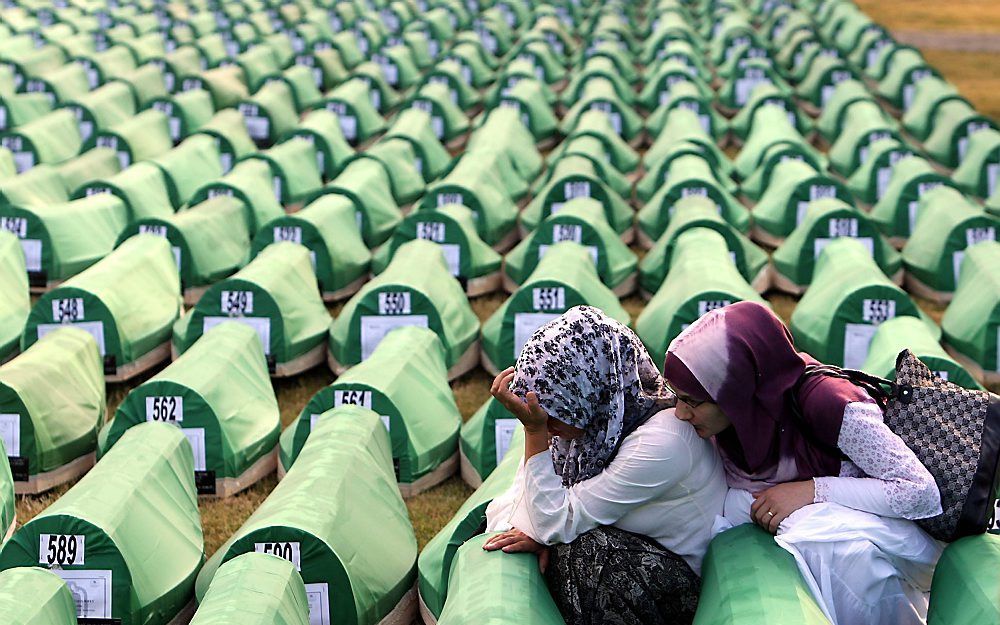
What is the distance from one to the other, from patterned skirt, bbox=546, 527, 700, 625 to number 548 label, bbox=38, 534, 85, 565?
5.36 feet

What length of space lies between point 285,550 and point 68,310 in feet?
9.09

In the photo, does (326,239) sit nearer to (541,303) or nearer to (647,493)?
(541,303)

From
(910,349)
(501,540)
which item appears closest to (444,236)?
(910,349)

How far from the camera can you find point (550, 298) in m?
6.38

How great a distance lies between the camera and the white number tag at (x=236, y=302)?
21.0 feet

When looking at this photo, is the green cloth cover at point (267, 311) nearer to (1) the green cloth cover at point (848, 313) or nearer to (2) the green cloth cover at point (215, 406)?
(2) the green cloth cover at point (215, 406)

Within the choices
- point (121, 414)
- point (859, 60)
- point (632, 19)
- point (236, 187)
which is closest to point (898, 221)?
point (236, 187)

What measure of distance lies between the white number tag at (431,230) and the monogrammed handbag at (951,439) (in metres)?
4.48

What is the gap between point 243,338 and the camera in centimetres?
597

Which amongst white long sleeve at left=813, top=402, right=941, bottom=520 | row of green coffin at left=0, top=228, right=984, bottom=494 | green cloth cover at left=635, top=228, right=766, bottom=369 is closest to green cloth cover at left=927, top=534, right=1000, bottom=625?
white long sleeve at left=813, top=402, right=941, bottom=520

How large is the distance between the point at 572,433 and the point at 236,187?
218 inches

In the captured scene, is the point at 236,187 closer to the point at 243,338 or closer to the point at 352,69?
the point at 243,338

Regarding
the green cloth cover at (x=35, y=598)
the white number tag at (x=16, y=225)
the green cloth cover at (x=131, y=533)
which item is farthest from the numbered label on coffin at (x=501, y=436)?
the white number tag at (x=16, y=225)

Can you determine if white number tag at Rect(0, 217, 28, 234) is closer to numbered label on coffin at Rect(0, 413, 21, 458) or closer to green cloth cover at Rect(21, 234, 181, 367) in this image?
green cloth cover at Rect(21, 234, 181, 367)
